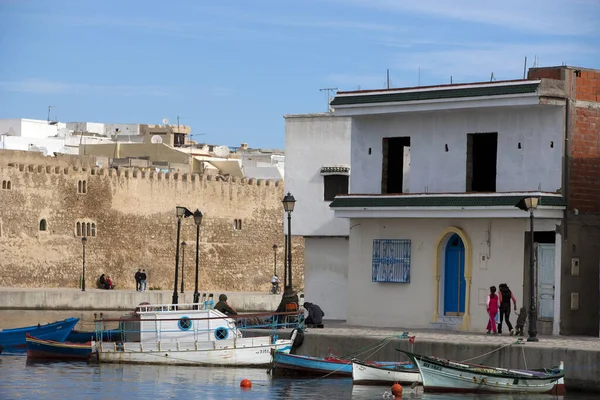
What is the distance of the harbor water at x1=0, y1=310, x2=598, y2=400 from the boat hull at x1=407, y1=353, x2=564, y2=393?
158mm

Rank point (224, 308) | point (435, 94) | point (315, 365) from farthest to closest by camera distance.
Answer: point (224, 308) < point (435, 94) < point (315, 365)

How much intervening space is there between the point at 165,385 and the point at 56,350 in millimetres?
5877

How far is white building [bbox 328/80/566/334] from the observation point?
2553 centimetres

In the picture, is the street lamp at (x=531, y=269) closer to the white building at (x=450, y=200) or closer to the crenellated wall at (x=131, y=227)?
the white building at (x=450, y=200)

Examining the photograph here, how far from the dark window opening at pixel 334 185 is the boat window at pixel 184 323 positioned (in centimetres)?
716

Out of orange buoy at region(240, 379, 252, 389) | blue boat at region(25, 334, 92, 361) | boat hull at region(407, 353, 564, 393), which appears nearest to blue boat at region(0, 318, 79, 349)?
blue boat at region(25, 334, 92, 361)

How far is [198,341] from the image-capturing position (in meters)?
26.1

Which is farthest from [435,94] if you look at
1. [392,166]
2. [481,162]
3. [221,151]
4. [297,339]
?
[221,151]

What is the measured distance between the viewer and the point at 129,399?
2117 cm

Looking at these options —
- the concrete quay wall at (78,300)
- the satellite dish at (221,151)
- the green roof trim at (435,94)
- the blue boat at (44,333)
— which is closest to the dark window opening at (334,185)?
the green roof trim at (435,94)

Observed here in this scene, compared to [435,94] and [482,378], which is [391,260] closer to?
[435,94]

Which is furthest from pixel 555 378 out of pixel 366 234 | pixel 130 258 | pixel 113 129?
pixel 113 129

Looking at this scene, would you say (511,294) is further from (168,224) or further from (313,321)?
(168,224)

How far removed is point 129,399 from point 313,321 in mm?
6167
